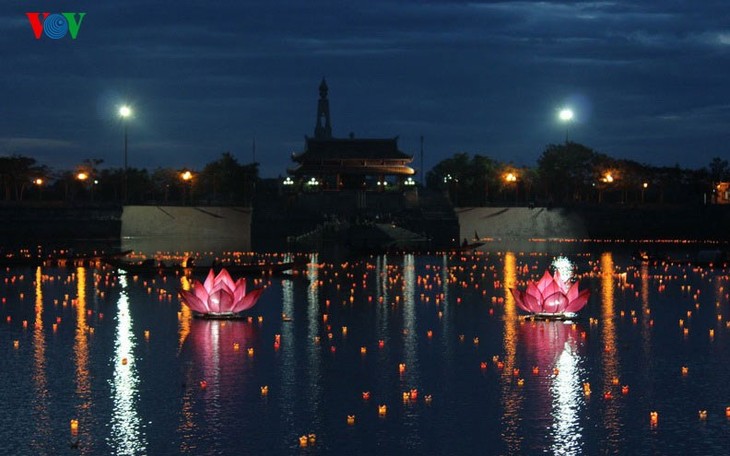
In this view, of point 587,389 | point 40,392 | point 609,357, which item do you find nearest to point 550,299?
point 609,357

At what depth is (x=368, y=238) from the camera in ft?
347

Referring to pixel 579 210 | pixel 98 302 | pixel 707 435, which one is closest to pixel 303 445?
pixel 707 435

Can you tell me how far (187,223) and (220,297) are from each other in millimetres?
91953

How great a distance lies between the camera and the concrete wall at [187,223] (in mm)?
124375

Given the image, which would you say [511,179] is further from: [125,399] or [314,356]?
[125,399]

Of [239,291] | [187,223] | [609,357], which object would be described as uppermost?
[187,223]

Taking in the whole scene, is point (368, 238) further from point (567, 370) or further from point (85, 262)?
point (567, 370)

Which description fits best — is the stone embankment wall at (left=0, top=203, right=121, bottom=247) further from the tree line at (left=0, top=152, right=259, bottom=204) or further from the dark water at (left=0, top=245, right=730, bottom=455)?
the dark water at (left=0, top=245, right=730, bottom=455)

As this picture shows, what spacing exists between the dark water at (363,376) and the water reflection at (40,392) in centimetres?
6

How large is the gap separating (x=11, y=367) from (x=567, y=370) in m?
13.7

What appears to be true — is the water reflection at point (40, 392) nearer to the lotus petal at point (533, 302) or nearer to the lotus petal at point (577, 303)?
the lotus petal at point (533, 302)

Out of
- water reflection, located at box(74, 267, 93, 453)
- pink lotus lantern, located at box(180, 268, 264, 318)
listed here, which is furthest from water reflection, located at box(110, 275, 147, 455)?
pink lotus lantern, located at box(180, 268, 264, 318)

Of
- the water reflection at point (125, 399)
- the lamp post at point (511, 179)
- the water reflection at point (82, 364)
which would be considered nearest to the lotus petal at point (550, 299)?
the water reflection at point (125, 399)

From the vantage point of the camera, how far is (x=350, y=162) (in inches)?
5492
